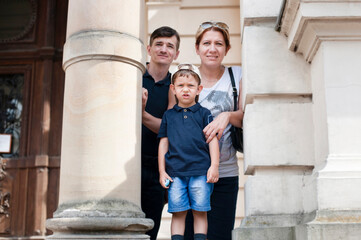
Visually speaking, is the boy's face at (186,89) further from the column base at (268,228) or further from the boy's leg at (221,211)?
the column base at (268,228)

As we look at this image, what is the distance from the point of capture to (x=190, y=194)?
138 inches

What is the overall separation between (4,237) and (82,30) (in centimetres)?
432

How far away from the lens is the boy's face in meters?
3.66

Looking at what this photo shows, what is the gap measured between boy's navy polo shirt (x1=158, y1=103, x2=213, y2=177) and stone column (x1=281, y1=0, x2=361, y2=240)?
28.3 inches

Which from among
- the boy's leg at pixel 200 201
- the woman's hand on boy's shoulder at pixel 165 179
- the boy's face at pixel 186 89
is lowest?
the boy's leg at pixel 200 201

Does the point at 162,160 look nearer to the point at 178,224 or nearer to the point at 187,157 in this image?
the point at 187,157

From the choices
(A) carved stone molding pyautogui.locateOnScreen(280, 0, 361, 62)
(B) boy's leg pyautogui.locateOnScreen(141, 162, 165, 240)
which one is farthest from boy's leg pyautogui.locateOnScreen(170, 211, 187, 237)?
(A) carved stone molding pyautogui.locateOnScreen(280, 0, 361, 62)

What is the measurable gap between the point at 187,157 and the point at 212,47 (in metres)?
0.90

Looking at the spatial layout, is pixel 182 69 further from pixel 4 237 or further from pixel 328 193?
pixel 4 237

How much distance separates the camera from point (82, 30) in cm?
354

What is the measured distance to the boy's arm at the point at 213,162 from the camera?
3.46 metres

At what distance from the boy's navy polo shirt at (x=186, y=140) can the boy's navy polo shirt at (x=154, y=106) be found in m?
0.30

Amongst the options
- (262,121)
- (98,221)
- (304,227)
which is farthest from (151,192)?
(304,227)

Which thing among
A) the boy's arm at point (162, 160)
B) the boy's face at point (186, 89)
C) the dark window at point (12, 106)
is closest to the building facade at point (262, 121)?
the boy's arm at point (162, 160)
